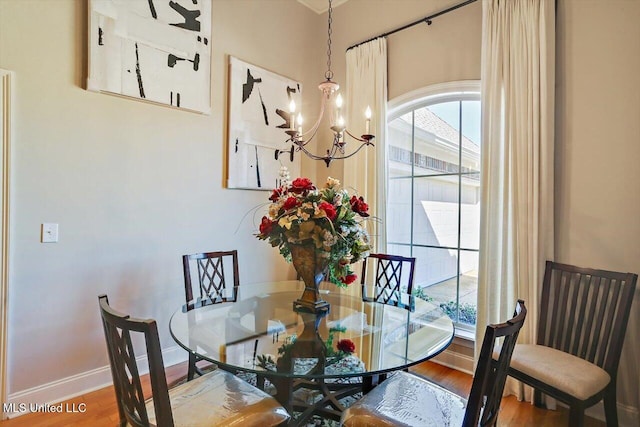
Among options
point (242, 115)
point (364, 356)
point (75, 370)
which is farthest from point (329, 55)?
point (75, 370)

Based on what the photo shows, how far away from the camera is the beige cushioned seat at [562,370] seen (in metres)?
1.79

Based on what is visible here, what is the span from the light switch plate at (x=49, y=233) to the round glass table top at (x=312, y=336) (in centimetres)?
106

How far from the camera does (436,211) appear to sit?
326cm

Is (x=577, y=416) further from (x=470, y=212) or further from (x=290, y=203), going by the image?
(x=290, y=203)

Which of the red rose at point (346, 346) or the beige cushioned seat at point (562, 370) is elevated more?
the red rose at point (346, 346)

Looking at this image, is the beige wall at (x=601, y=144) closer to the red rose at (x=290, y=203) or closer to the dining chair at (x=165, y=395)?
the red rose at (x=290, y=203)

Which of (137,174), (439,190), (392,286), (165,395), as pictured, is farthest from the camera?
(439,190)

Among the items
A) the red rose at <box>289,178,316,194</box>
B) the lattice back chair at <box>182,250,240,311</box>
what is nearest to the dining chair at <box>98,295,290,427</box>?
the lattice back chair at <box>182,250,240,311</box>

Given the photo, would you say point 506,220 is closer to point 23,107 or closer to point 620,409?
point 620,409

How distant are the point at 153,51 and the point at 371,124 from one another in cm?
195

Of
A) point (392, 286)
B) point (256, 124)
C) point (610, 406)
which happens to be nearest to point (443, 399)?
point (610, 406)

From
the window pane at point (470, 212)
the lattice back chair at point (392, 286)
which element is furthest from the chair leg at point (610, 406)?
the window pane at point (470, 212)

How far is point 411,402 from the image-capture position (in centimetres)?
156

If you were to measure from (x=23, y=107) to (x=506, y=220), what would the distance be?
331 centimetres
